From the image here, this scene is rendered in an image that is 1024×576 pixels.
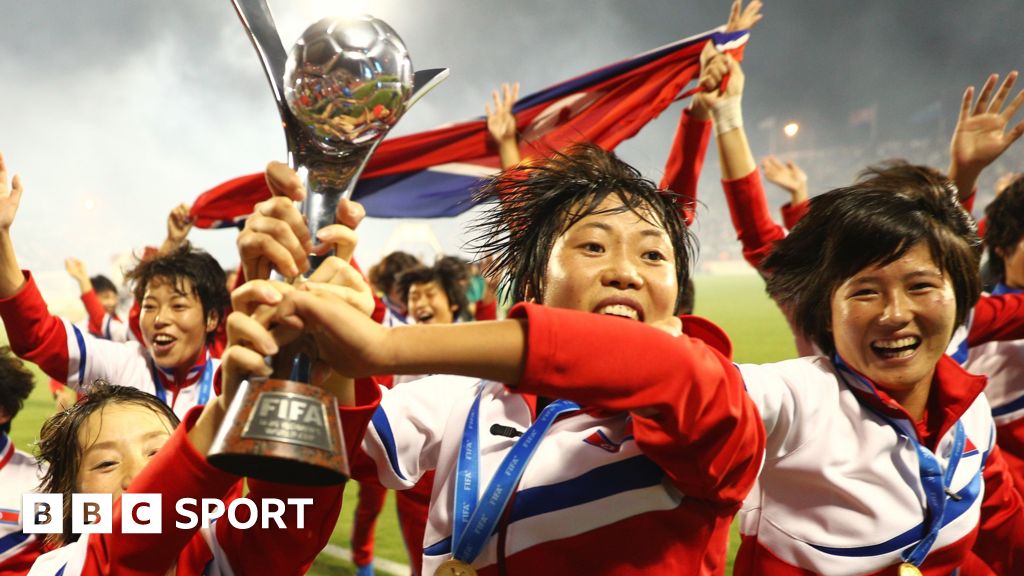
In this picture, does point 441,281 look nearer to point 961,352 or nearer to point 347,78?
point 961,352

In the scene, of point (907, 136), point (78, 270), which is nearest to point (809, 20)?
point (907, 136)

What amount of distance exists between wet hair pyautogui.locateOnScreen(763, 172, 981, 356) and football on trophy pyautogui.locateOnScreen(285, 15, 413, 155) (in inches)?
42.6

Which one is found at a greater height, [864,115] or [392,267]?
[864,115]

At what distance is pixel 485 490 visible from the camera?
1.20 m

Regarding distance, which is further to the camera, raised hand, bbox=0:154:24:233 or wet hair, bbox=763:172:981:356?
raised hand, bbox=0:154:24:233

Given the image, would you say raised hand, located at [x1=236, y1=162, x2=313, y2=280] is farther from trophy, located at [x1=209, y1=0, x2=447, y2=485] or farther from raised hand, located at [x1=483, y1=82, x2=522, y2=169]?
raised hand, located at [x1=483, y1=82, x2=522, y2=169]

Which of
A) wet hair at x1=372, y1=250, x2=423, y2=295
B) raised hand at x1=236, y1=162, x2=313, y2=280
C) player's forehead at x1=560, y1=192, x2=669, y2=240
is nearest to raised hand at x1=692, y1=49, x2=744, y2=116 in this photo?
player's forehead at x1=560, y1=192, x2=669, y2=240

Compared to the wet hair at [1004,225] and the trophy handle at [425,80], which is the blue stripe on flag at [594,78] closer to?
the wet hair at [1004,225]

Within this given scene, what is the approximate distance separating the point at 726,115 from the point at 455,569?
84.6 inches

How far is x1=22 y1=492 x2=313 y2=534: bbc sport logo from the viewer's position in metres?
1.14

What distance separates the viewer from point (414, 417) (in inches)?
52.8

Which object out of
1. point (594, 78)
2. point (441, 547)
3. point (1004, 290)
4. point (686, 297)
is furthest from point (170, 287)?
point (1004, 290)

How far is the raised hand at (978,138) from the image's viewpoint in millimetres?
2807

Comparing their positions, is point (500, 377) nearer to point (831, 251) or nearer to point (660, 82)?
point (831, 251)
